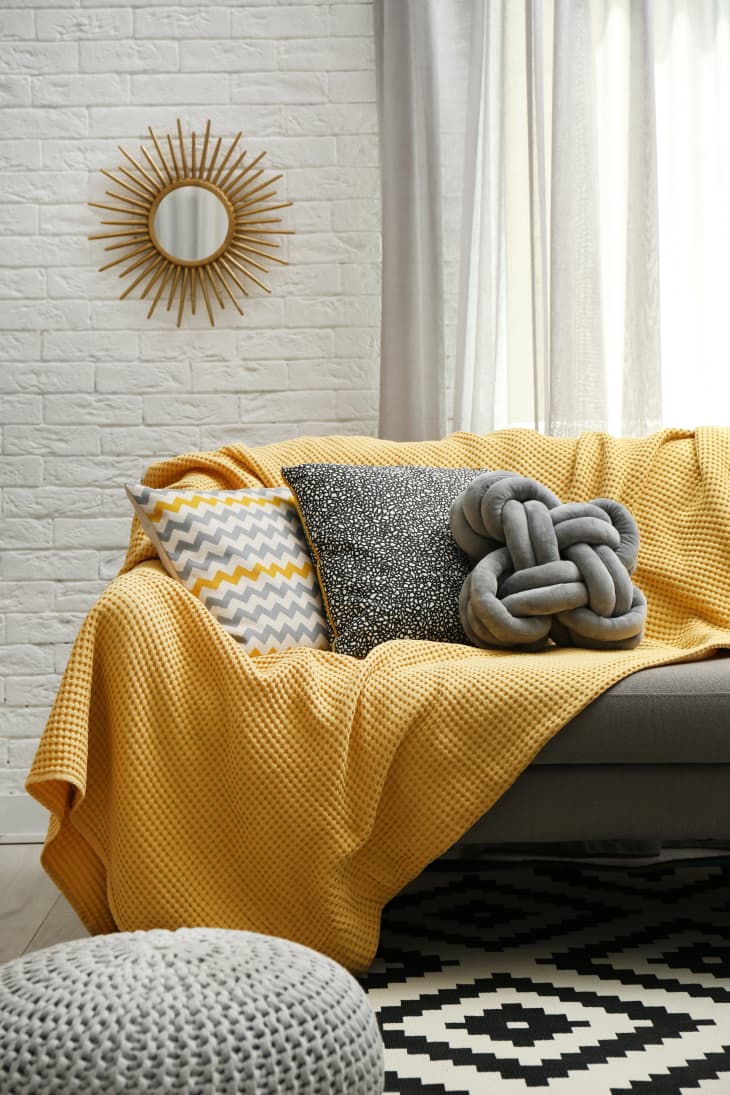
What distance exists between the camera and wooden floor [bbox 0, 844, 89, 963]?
1911mm

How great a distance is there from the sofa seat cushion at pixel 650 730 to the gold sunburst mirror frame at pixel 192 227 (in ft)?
5.44

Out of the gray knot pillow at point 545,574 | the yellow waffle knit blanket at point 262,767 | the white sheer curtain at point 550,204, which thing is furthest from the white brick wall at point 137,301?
the yellow waffle knit blanket at point 262,767

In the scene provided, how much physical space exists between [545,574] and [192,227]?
1552mm

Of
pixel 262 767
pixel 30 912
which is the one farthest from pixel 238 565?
pixel 30 912

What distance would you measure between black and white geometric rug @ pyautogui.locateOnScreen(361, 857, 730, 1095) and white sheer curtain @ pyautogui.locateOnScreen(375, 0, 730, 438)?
1163 millimetres

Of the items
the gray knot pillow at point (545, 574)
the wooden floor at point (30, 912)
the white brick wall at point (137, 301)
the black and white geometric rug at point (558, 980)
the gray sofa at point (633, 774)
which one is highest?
the white brick wall at point (137, 301)

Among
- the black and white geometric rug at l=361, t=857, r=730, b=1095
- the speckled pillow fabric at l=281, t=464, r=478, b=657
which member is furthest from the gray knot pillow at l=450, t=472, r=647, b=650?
the black and white geometric rug at l=361, t=857, r=730, b=1095

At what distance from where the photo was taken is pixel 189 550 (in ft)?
6.61

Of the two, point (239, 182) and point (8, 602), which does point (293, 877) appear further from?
point (239, 182)

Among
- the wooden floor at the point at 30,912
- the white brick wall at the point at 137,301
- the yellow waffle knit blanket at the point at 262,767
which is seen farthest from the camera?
→ the white brick wall at the point at 137,301

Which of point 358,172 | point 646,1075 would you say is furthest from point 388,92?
point 646,1075

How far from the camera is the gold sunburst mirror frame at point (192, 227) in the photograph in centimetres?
296

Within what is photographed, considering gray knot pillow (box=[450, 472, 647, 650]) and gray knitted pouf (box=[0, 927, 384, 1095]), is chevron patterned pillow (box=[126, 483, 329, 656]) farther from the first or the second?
gray knitted pouf (box=[0, 927, 384, 1095])

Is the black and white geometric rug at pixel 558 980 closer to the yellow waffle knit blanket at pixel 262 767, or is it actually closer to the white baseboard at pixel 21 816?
the yellow waffle knit blanket at pixel 262 767
